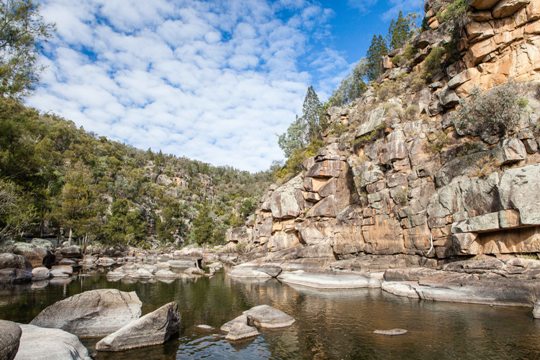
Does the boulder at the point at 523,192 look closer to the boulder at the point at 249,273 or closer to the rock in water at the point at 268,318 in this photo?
the rock in water at the point at 268,318

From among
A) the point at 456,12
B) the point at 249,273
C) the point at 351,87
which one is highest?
the point at 351,87

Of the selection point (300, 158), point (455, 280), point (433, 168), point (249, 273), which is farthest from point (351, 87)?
point (455, 280)

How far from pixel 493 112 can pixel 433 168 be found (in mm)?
7801

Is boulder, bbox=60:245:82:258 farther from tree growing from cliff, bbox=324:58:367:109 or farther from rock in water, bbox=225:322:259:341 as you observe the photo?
tree growing from cliff, bbox=324:58:367:109

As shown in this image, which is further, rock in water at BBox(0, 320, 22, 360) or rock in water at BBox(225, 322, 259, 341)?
rock in water at BBox(225, 322, 259, 341)

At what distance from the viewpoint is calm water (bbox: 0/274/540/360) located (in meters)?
14.0

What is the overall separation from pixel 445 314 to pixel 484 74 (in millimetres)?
28736

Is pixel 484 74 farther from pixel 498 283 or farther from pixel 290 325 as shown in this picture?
pixel 290 325

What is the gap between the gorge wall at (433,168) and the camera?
87.5 feet

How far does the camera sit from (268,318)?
18609 millimetres

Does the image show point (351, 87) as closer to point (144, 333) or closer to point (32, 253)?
point (32, 253)

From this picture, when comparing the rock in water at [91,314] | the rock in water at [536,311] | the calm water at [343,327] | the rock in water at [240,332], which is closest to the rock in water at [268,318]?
the calm water at [343,327]

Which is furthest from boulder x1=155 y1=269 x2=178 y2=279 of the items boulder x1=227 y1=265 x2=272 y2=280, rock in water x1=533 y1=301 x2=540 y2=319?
rock in water x1=533 y1=301 x2=540 y2=319

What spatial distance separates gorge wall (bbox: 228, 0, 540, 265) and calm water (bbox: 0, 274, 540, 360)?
24.7ft
